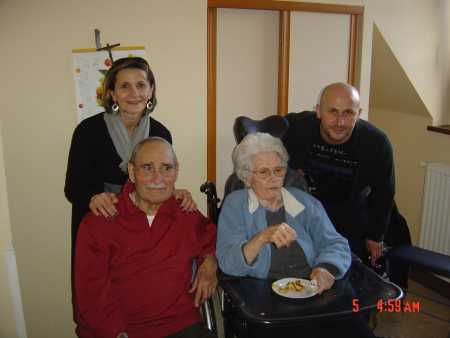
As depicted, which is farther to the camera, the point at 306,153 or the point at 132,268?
the point at 306,153

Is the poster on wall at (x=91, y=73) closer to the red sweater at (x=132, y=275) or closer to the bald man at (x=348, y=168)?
the red sweater at (x=132, y=275)

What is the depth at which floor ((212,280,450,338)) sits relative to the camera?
9.37ft

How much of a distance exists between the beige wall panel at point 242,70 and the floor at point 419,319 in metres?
1.47

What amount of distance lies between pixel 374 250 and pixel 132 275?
1347 millimetres

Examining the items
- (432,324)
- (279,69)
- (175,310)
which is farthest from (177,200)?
(432,324)

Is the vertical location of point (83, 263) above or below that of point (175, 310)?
above

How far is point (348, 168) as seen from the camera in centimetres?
222

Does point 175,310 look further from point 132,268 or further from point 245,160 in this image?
point 245,160

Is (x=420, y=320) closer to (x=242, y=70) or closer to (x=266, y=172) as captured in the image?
(x=266, y=172)

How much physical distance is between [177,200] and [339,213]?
93cm

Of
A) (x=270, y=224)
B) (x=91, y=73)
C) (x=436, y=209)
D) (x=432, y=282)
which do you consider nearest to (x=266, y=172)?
(x=270, y=224)

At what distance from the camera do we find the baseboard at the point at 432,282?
129 inches

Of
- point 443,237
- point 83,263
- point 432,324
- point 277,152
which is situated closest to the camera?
point 83,263

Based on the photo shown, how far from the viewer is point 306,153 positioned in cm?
230
